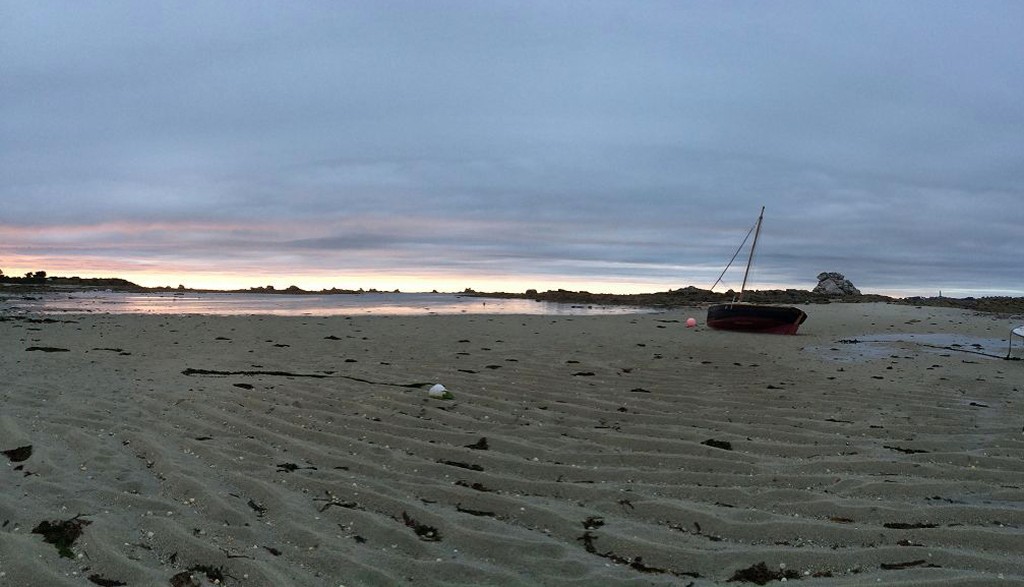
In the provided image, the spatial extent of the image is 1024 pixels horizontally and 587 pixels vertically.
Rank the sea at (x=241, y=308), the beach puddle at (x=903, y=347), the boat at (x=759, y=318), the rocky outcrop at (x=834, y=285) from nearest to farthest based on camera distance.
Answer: the beach puddle at (x=903, y=347) < the boat at (x=759, y=318) < the sea at (x=241, y=308) < the rocky outcrop at (x=834, y=285)

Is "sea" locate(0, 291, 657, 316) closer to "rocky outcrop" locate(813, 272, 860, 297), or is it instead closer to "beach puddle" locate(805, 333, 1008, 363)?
"beach puddle" locate(805, 333, 1008, 363)

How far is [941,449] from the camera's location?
577cm

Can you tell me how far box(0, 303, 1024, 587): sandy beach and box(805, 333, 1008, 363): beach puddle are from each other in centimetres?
351

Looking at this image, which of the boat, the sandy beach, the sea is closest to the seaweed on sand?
the sandy beach

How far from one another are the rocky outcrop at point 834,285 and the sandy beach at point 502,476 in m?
56.7

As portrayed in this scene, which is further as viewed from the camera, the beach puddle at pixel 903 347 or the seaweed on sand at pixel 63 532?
the beach puddle at pixel 903 347

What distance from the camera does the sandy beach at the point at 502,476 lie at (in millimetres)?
3516

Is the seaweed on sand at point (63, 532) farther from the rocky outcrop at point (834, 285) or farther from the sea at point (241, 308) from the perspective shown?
the rocky outcrop at point (834, 285)

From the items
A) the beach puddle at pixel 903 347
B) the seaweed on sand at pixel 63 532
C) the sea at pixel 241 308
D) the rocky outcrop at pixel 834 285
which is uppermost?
the rocky outcrop at pixel 834 285

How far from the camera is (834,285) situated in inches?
2478

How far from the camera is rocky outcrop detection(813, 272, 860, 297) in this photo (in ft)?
200

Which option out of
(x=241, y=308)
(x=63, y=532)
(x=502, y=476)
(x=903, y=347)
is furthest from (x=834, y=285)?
(x=63, y=532)

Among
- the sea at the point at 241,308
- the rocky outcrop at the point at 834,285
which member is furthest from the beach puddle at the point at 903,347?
the rocky outcrop at the point at 834,285

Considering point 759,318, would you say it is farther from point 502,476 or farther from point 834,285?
point 834,285
